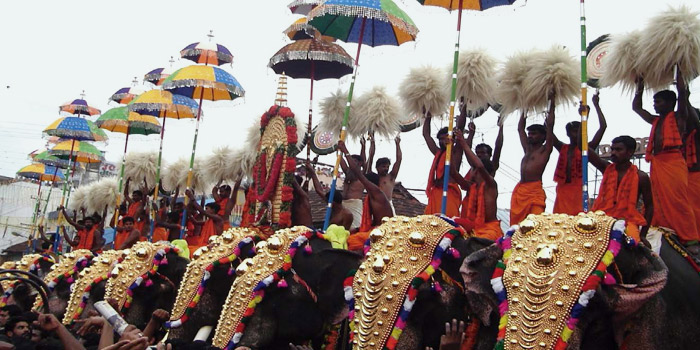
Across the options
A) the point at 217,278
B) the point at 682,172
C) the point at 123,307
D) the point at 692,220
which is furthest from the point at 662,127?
Result: the point at 123,307

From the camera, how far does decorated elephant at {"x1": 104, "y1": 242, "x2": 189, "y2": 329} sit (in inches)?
277

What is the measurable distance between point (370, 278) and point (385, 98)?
3972mm

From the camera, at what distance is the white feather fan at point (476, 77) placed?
6777 mm

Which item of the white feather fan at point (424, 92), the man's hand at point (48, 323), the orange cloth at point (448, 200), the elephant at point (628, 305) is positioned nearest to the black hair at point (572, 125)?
the orange cloth at point (448, 200)

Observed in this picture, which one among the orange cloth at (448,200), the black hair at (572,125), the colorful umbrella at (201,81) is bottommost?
the orange cloth at (448,200)

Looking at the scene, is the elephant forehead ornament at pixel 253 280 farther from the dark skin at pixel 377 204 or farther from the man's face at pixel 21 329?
the man's face at pixel 21 329

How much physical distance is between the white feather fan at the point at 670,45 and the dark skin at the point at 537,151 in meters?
0.88

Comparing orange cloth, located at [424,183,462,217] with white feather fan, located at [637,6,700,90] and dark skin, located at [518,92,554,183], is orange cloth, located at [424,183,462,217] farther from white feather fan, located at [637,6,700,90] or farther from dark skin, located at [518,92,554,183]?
white feather fan, located at [637,6,700,90]

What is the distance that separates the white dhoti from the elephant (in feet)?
14.3

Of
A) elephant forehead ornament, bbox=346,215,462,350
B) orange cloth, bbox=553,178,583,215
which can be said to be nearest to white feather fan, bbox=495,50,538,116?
orange cloth, bbox=553,178,583,215

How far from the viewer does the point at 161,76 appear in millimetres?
14062

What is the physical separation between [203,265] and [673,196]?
3978 mm

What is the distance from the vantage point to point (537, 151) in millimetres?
6250

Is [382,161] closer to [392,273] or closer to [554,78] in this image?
[554,78]
